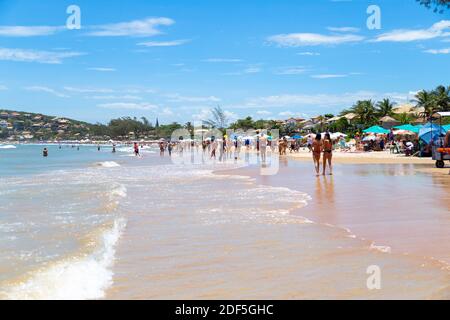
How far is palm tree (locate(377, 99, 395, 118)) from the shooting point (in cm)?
7388

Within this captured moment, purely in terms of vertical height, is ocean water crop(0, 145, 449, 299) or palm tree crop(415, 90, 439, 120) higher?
palm tree crop(415, 90, 439, 120)

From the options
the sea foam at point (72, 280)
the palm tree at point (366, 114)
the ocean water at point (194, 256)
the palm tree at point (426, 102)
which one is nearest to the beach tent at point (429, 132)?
the ocean water at point (194, 256)

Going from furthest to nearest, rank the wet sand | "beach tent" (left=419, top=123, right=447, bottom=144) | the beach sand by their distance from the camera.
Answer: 1. "beach tent" (left=419, top=123, right=447, bottom=144)
2. the wet sand
3. the beach sand

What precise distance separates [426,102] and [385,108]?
11156mm

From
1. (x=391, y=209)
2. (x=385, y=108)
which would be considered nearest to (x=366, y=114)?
(x=385, y=108)

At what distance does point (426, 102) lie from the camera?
63656mm

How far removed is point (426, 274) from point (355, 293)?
96 centimetres

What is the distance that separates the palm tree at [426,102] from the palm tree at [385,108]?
6.56 metres

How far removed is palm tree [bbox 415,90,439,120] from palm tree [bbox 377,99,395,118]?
21.5ft

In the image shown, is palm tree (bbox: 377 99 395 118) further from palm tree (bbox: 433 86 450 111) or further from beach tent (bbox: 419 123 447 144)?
beach tent (bbox: 419 123 447 144)

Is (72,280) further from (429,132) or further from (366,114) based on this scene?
(366,114)

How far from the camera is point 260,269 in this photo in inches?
211

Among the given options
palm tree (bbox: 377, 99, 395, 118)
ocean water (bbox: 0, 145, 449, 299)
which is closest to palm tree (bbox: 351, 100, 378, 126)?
palm tree (bbox: 377, 99, 395, 118)
